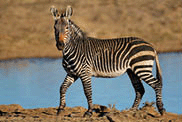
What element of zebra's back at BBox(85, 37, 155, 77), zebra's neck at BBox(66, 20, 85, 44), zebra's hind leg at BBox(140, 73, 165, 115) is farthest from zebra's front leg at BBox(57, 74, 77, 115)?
zebra's hind leg at BBox(140, 73, 165, 115)

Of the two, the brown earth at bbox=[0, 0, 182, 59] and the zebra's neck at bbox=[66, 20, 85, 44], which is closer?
the zebra's neck at bbox=[66, 20, 85, 44]

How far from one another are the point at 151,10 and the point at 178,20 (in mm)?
1659

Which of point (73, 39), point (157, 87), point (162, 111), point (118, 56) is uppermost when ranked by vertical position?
point (73, 39)

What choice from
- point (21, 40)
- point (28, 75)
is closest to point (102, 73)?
point (28, 75)

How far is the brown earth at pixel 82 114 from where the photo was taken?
991cm

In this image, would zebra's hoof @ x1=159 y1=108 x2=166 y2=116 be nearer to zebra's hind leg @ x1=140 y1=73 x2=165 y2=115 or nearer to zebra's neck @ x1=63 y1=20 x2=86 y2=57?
zebra's hind leg @ x1=140 y1=73 x2=165 y2=115

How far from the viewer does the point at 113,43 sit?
11.0 metres

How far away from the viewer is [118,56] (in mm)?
10836

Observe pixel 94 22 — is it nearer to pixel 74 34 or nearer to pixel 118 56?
pixel 74 34

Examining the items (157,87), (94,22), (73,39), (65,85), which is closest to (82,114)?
(65,85)

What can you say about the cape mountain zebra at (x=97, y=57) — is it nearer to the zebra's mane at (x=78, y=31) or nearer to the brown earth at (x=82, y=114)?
the zebra's mane at (x=78, y=31)

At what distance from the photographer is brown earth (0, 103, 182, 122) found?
9.91m

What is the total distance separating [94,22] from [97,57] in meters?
16.0

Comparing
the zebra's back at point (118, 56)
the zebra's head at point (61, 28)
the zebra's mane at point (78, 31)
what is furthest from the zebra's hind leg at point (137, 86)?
the zebra's head at point (61, 28)
